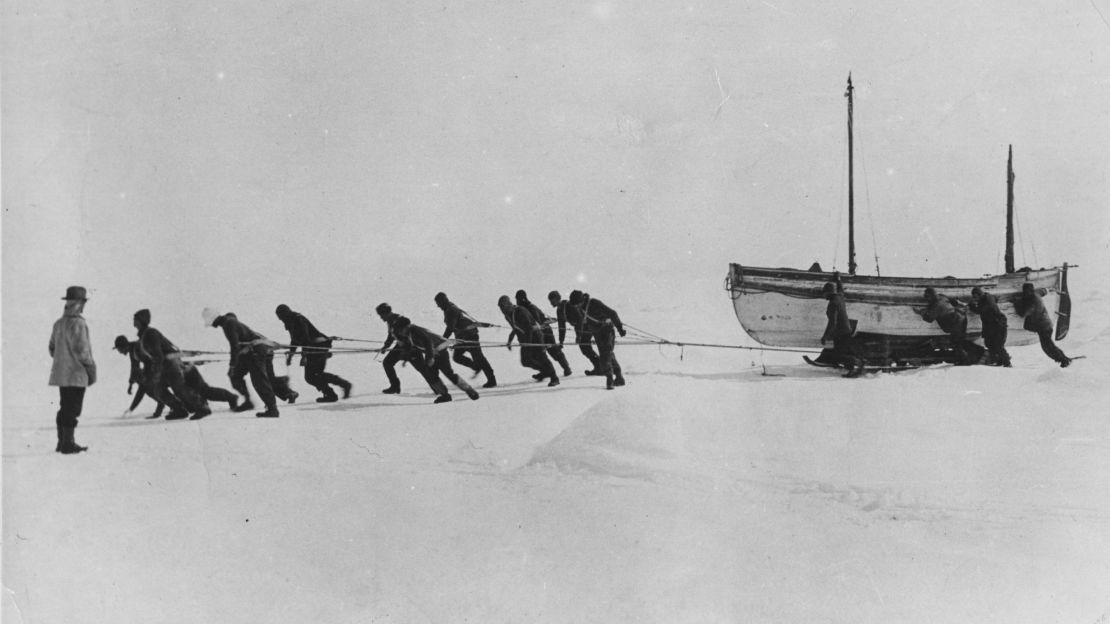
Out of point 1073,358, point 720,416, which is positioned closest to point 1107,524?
point 1073,358

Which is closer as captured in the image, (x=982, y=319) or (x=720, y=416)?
(x=720, y=416)

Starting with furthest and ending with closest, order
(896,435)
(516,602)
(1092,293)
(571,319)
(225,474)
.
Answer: (571,319)
(1092,293)
(896,435)
(225,474)
(516,602)

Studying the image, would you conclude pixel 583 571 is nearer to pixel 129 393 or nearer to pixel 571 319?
pixel 571 319

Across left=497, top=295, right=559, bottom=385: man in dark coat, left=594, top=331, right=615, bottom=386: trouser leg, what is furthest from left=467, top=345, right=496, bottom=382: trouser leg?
left=594, top=331, right=615, bottom=386: trouser leg

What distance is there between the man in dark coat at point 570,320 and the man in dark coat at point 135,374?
3.59 metres

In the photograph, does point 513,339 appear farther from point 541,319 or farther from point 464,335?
point 464,335

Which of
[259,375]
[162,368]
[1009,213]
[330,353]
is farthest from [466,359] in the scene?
[1009,213]

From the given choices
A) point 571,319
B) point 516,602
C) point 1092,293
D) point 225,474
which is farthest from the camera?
point 571,319

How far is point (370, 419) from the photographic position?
6660mm

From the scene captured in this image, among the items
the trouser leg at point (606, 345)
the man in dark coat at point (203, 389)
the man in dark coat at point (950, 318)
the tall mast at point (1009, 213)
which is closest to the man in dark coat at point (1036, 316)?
the tall mast at point (1009, 213)

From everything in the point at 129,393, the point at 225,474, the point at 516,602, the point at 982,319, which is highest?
the point at 982,319

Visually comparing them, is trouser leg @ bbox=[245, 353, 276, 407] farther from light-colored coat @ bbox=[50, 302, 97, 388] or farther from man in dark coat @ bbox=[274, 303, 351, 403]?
light-colored coat @ bbox=[50, 302, 97, 388]

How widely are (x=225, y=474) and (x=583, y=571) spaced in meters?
2.60

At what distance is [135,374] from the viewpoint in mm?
6535
